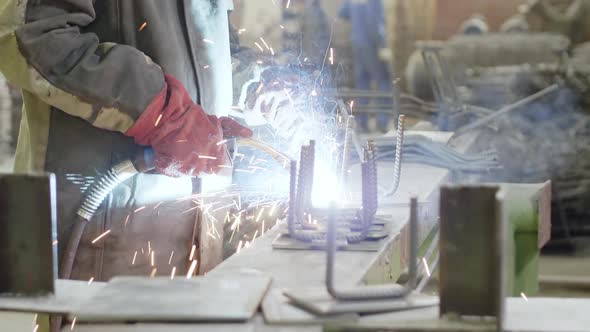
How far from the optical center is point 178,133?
7.55 ft

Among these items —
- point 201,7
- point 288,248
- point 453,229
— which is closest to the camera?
point 453,229

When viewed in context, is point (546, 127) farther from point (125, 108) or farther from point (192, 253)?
point (125, 108)

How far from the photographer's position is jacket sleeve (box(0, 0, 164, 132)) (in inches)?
86.7

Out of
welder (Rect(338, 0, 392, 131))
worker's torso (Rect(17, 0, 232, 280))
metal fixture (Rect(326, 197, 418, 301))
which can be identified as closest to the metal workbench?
metal fixture (Rect(326, 197, 418, 301))

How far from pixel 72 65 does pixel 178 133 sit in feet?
1.03

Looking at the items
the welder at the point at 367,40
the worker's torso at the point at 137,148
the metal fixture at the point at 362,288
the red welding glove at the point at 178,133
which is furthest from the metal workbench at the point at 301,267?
the welder at the point at 367,40

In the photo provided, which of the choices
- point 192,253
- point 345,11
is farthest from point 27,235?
point 345,11

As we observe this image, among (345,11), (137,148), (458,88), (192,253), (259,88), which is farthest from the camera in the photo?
(345,11)

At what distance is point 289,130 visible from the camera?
3.13m

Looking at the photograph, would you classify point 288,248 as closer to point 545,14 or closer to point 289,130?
point 289,130

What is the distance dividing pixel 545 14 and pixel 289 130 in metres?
8.01

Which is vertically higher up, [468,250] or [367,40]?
[367,40]

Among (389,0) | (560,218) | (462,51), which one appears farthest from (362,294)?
(389,0)

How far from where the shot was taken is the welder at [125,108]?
222cm
